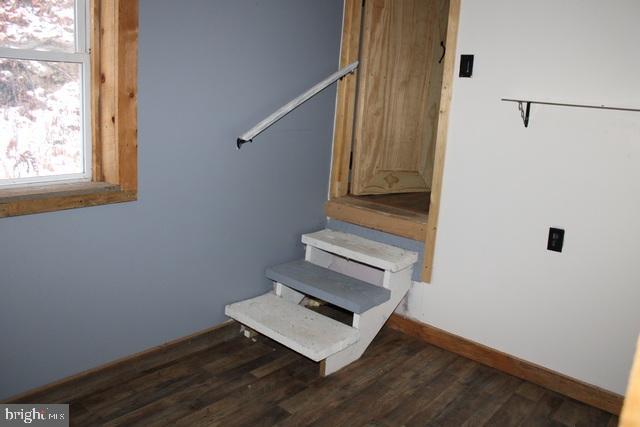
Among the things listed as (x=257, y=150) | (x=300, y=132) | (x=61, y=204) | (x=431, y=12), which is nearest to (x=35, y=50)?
(x=61, y=204)

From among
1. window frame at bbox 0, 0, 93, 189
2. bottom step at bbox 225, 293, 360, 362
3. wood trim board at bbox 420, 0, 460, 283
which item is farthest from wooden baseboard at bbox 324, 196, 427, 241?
window frame at bbox 0, 0, 93, 189

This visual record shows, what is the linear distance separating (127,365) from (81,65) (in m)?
1.29

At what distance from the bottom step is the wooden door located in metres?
0.94

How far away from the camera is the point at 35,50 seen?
7.14ft

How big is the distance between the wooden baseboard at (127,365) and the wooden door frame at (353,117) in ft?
3.56

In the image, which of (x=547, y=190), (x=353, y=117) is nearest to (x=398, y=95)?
(x=353, y=117)

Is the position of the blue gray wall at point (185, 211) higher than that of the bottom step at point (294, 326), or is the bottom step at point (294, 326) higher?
the blue gray wall at point (185, 211)

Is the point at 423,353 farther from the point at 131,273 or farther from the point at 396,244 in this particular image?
the point at 131,273

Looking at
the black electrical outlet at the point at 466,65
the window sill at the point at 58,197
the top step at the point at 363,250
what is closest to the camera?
the window sill at the point at 58,197

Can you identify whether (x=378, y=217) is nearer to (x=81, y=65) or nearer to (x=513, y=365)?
(x=513, y=365)

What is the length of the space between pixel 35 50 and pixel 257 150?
1138mm

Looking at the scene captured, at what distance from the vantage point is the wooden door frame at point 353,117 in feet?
9.62

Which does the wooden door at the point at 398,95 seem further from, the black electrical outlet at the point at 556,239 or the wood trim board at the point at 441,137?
the black electrical outlet at the point at 556,239

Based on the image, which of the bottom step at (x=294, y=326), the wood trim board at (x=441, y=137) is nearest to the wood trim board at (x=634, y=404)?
the bottom step at (x=294, y=326)
